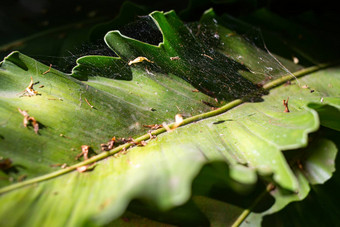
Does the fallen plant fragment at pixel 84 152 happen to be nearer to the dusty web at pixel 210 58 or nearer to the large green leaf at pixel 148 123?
the large green leaf at pixel 148 123

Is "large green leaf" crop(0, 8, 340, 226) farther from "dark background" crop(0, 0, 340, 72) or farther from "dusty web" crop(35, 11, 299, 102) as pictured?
"dark background" crop(0, 0, 340, 72)

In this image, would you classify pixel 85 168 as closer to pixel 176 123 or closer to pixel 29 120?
pixel 29 120

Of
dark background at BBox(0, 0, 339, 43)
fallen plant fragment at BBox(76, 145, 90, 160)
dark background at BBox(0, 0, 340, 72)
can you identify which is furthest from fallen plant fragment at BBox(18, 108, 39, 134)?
dark background at BBox(0, 0, 339, 43)

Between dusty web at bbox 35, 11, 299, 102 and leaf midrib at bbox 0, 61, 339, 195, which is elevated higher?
dusty web at bbox 35, 11, 299, 102

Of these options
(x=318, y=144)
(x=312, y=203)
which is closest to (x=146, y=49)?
(x=318, y=144)

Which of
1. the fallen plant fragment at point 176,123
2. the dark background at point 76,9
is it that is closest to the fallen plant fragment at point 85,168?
the fallen plant fragment at point 176,123

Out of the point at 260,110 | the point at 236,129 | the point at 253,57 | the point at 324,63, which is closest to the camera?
the point at 236,129

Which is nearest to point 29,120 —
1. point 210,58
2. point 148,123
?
point 148,123

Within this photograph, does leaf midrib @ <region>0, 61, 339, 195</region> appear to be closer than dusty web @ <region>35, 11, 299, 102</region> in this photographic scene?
Yes

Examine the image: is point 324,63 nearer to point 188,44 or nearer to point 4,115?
point 188,44
